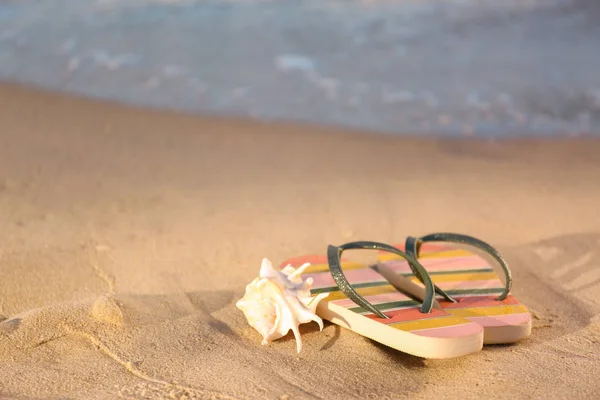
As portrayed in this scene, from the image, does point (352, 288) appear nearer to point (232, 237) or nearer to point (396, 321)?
point (396, 321)

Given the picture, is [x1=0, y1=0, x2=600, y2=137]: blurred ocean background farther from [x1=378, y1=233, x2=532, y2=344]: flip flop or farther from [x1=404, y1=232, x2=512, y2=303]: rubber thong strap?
[x1=404, y1=232, x2=512, y2=303]: rubber thong strap

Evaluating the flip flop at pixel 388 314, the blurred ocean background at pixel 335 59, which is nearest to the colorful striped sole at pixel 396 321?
the flip flop at pixel 388 314

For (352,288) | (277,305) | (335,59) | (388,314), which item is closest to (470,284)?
(388,314)

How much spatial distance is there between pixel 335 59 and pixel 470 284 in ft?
17.2

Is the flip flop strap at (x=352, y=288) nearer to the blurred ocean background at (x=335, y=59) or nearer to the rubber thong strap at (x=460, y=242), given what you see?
the rubber thong strap at (x=460, y=242)

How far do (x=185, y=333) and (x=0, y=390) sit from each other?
0.69 m

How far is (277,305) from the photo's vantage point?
106 inches

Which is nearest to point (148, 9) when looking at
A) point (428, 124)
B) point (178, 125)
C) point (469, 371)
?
point (178, 125)

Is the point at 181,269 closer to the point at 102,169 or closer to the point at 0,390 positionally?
the point at 0,390

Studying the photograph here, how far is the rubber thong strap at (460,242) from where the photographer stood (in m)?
2.96

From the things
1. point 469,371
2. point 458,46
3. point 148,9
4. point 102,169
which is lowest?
point 469,371

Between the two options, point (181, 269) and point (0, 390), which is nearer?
point (0, 390)

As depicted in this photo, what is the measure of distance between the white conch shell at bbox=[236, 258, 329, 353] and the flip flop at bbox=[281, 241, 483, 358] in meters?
0.10

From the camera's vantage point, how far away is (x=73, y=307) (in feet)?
9.12
